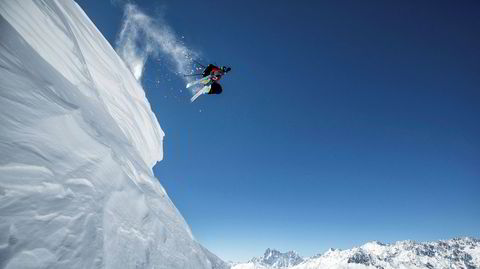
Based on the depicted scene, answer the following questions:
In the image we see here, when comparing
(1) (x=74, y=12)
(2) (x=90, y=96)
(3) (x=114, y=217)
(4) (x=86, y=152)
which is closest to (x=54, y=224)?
(3) (x=114, y=217)

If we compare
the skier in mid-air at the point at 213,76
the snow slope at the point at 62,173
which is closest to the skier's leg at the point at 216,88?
the skier in mid-air at the point at 213,76

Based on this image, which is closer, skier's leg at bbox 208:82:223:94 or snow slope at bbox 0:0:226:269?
snow slope at bbox 0:0:226:269

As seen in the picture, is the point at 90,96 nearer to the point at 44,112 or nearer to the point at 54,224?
the point at 44,112

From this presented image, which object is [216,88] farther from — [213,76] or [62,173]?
[62,173]

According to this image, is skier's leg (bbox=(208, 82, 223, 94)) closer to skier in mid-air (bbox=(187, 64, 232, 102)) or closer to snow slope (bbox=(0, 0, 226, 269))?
skier in mid-air (bbox=(187, 64, 232, 102))

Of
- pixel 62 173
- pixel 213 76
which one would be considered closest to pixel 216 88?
pixel 213 76

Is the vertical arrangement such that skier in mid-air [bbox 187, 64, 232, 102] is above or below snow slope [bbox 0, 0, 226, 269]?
above

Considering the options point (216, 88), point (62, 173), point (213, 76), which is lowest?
point (62, 173)

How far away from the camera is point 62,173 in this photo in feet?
19.3

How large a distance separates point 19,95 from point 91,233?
320cm

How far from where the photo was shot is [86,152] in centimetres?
721

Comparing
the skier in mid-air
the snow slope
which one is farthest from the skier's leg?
the snow slope

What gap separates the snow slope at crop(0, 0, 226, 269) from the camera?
4.66 meters

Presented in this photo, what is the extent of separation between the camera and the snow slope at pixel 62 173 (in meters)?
4.66
